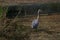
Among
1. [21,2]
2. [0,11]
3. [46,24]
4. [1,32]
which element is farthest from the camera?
[21,2]

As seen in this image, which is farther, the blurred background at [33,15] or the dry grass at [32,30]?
the blurred background at [33,15]

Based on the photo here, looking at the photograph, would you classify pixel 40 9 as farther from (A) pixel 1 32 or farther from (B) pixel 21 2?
(A) pixel 1 32

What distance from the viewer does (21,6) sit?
4.96 metres

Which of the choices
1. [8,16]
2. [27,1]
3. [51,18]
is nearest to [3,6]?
[8,16]

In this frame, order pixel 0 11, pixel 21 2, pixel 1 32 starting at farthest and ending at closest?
1. pixel 21 2
2. pixel 0 11
3. pixel 1 32

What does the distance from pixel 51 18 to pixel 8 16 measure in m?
0.79

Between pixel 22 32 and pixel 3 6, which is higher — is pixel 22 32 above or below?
below

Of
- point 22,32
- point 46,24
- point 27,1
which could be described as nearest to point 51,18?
point 46,24

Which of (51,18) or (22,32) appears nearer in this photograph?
(22,32)

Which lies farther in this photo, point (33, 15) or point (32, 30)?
point (33, 15)

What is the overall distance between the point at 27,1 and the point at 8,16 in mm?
510

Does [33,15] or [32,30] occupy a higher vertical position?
[33,15]

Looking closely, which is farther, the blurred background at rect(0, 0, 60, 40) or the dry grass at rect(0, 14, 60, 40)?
the blurred background at rect(0, 0, 60, 40)

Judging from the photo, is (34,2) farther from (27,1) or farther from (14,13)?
(14,13)
